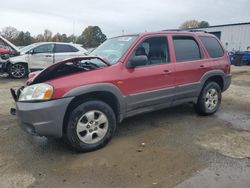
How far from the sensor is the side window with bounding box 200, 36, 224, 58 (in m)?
6.07

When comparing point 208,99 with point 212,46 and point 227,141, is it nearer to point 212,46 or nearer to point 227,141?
point 212,46

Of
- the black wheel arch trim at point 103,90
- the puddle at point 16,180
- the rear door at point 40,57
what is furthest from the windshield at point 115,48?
the rear door at point 40,57

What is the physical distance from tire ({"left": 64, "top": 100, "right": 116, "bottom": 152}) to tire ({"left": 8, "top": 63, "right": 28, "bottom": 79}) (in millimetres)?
9415

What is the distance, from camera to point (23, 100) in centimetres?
395

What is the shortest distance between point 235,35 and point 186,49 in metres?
25.6

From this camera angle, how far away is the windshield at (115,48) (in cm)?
476

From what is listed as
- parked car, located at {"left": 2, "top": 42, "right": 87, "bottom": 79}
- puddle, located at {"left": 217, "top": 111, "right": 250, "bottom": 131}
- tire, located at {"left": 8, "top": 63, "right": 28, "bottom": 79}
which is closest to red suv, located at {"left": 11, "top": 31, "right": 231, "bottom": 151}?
puddle, located at {"left": 217, "top": 111, "right": 250, "bottom": 131}

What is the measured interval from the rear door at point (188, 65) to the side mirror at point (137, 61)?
101 cm

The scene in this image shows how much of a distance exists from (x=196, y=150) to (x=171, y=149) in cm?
37

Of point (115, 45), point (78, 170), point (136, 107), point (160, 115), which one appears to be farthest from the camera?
point (160, 115)

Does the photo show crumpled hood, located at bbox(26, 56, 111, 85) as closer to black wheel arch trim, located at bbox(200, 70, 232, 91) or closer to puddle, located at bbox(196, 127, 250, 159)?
puddle, located at bbox(196, 127, 250, 159)

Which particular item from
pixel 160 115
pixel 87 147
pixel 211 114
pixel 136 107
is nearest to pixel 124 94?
pixel 136 107

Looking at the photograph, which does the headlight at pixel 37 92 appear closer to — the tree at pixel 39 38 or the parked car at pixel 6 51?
the parked car at pixel 6 51

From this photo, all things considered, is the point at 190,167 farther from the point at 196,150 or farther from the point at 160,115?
the point at 160,115
